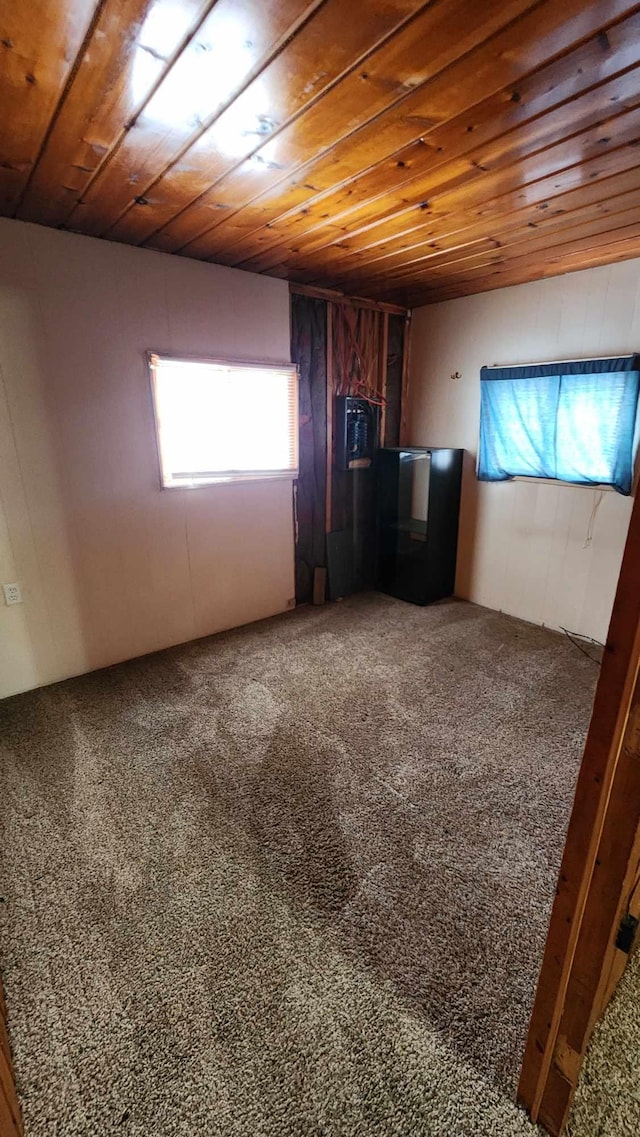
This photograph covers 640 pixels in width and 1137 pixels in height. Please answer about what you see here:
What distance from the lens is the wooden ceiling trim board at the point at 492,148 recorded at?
4.60 ft

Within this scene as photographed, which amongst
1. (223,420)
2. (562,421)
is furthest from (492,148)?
(223,420)

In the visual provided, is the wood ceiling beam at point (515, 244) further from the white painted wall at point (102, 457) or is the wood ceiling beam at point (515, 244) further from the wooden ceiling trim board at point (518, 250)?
the white painted wall at point (102, 457)

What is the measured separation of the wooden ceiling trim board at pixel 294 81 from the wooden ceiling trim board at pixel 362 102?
0.11 ft

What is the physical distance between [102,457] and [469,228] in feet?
7.56

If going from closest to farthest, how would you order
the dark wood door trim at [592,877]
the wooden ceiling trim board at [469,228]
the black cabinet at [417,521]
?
the dark wood door trim at [592,877]
the wooden ceiling trim board at [469,228]
the black cabinet at [417,521]

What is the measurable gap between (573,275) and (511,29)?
225 centimetres

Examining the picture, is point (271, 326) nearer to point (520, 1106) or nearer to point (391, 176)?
→ point (391, 176)

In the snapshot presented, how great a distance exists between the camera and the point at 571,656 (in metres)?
3.10

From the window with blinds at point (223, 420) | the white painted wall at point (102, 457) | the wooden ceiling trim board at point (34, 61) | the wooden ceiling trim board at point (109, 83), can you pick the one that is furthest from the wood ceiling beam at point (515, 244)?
the wooden ceiling trim board at point (34, 61)

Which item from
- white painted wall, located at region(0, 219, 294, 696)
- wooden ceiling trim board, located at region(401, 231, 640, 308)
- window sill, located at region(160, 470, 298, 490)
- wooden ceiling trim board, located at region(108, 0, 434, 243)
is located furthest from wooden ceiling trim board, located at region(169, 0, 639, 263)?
wooden ceiling trim board, located at region(401, 231, 640, 308)

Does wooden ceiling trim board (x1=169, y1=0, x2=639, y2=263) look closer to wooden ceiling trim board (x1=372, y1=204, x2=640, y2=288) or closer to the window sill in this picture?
wooden ceiling trim board (x1=372, y1=204, x2=640, y2=288)

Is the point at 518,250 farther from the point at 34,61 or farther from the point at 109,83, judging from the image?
the point at 34,61

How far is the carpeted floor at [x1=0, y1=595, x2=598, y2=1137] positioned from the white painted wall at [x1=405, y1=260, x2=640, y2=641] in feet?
2.54

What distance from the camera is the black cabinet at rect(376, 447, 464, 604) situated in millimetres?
3781
